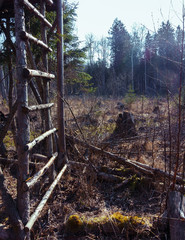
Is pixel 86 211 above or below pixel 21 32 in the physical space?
below

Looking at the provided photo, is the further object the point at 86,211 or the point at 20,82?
the point at 86,211

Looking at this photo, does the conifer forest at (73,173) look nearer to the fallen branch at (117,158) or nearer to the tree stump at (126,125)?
the fallen branch at (117,158)

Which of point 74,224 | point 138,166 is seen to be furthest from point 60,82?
point 74,224

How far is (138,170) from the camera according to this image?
412cm

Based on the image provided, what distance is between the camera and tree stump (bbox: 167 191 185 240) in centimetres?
212

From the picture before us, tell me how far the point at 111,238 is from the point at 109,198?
104cm

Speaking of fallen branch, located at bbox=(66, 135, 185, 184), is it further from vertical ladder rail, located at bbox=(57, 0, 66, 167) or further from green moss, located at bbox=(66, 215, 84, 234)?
green moss, located at bbox=(66, 215, 84, 234)

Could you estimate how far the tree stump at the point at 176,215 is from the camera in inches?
83.4

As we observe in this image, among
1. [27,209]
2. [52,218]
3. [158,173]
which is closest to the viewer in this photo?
[27,209]

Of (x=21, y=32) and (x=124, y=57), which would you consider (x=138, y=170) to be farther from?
(x=124, y=57)

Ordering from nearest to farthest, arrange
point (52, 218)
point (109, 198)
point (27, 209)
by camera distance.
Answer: point (27, 209) < point (52, 218) < point (109, 198)

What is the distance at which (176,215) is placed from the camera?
220 centimetres

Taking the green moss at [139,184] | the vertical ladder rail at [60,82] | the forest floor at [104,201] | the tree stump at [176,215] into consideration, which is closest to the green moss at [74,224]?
the forest floor at [104,201]

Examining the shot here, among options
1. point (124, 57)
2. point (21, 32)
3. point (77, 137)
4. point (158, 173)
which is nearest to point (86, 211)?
point (158, 173)
